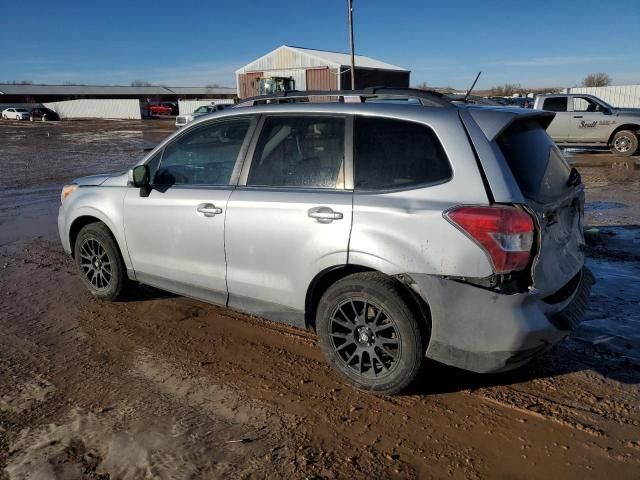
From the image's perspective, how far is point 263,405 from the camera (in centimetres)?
332

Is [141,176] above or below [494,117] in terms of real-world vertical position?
below

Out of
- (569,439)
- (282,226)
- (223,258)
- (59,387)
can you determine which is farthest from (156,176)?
(569,439)

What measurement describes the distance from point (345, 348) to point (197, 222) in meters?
1.51

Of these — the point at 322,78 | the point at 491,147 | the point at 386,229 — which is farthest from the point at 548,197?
the point at 322,78

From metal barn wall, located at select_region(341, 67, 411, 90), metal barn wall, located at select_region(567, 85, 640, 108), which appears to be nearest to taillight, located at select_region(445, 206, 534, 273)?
metal barn wall, located at select_region(567, 85, 640, 108)

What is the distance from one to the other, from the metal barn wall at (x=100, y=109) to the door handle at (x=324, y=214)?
6042cm

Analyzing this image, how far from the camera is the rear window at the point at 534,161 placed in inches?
122

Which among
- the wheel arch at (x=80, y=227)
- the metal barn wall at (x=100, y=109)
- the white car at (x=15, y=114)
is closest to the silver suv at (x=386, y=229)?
the wheel arch at (x=80, y=227)

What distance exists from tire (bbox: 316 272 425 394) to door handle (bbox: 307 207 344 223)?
383 mm

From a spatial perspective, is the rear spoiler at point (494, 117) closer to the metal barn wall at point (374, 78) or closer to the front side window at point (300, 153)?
the front side window at point (300, 153)

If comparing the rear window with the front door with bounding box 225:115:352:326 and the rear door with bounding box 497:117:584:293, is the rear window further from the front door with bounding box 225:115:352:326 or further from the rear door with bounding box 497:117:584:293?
the front door with bounding box 225:115:352:326

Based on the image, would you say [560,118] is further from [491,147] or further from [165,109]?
[165,109]

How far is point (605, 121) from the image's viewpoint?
16078 millimetres

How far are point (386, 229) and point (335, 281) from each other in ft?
1.89
